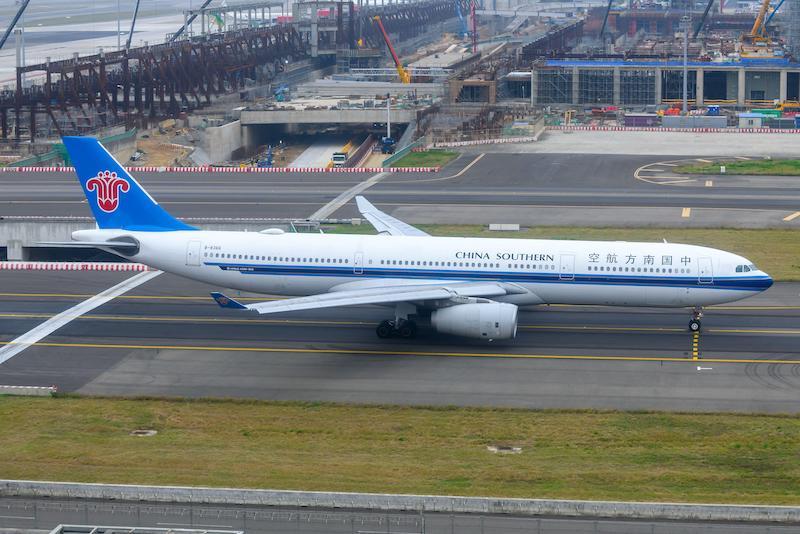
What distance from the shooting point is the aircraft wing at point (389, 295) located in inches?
1849

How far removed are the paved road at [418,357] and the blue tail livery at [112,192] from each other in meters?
4.84

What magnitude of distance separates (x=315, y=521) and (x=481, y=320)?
19300 mm

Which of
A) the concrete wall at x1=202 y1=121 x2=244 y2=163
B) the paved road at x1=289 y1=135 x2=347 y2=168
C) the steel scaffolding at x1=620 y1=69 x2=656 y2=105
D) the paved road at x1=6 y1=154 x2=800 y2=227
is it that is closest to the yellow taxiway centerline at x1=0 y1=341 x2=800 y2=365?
the paved road at x1=6 y1=154 x2=800 y2=227

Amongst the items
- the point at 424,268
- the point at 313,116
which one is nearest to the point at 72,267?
the point at 424,268

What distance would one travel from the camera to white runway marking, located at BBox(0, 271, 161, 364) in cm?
5071

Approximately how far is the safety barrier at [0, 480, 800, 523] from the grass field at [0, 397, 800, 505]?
6.22 ft

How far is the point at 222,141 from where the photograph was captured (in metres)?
136

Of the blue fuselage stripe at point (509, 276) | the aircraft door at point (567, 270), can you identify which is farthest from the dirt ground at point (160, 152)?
the aircraft door at point (567, 270)

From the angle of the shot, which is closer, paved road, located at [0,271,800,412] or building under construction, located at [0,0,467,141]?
paved road, located at [0,271,800,412]

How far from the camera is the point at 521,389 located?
44.8 metres

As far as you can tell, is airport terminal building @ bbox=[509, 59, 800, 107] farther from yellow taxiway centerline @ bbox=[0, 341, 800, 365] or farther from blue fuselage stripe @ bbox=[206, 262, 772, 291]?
yellow taxiway centerline @ bbox=[0, 341, 800, 365]

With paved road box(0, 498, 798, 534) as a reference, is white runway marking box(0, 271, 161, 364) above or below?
above

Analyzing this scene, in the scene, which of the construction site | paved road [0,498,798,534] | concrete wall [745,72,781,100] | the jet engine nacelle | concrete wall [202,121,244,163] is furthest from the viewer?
concrete wall [745,72,781,100]

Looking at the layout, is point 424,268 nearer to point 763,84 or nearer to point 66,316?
point 66,316
